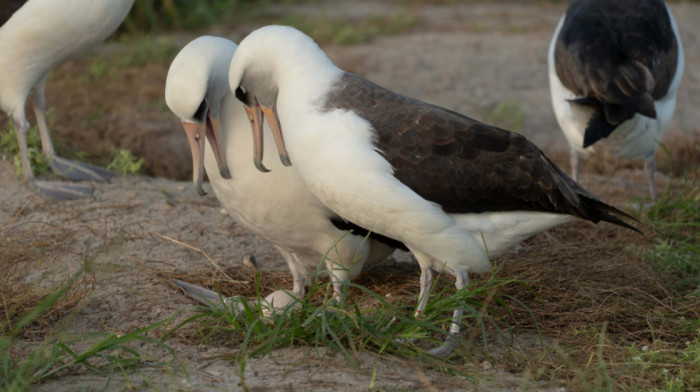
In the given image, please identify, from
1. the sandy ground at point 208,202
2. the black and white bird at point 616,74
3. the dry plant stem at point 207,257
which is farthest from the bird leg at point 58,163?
the black and white bird at point 616,74

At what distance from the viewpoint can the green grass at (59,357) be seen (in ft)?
10.1

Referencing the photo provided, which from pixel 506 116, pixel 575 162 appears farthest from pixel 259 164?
pixel 506 116

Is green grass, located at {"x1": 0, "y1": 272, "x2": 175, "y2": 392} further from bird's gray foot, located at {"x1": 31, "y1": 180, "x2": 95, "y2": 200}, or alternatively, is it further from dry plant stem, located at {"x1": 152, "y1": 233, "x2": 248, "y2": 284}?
bird's gray foot, located at {"x1": 31, "y1": 180, "x2": 95, "y2": 200}

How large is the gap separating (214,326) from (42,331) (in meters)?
0.74

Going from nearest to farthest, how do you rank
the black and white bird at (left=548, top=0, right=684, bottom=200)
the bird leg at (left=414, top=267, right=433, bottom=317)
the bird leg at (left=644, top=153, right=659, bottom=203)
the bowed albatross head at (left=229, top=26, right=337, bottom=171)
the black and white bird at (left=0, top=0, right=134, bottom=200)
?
1. the bowed albatross head at (left=229, top=26, right=337, bottom=171)
2. the bird leg at (left=414, top=267, right=433, bottom=317)
3. the black and white bird at (left=548, top=0, right=684, bottom=200)
4. the black and white bird at (left=0, top=0, right=134, bottom=200)
5. the bird leg at (left=644, top=153, right=659, bottom=203)

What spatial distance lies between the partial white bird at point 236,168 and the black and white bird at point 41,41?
1.75 m

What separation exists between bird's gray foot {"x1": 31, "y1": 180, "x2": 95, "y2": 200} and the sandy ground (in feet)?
0.23

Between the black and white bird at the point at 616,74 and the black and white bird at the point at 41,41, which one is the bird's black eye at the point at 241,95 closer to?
the black and white bird at the point at 41,41

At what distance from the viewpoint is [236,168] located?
13.0 ft

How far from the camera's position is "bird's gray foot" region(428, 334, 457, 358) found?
352cm

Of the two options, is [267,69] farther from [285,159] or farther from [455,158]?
[455,158]

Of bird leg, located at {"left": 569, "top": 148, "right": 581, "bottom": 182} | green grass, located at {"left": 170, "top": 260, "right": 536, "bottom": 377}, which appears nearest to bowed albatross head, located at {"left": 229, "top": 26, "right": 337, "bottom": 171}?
green grass, located at {"left": 170, "top": 260, "right": 536, "bottom": 377}

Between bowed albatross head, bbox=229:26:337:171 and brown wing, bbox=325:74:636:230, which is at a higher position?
bowed albatross head, bbox=229:26:337:171

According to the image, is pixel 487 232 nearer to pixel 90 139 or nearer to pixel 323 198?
pixel 323 198
